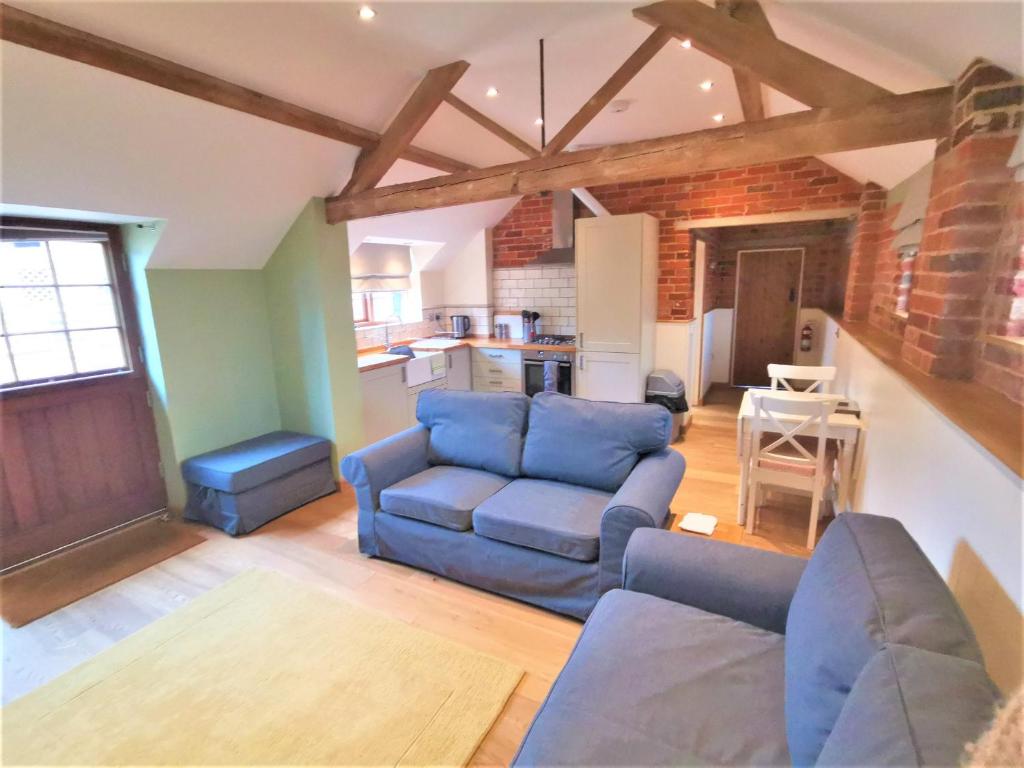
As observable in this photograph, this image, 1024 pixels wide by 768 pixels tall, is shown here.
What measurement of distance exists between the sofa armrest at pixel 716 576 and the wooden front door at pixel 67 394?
131 inches

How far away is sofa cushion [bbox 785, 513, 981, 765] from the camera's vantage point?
0.96m

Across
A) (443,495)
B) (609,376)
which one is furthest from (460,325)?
(443,495)

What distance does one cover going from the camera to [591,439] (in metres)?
2.53

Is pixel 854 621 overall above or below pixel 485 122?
below

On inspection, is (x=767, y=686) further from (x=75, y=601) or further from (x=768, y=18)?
(x=75, y=601)

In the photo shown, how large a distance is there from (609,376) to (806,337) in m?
3.40

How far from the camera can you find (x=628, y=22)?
234 centimetres

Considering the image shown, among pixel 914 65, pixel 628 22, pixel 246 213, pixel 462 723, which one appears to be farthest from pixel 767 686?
pixel 246 213

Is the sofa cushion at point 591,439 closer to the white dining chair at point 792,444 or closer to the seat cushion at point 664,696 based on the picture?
the white dining chair at point 792,444

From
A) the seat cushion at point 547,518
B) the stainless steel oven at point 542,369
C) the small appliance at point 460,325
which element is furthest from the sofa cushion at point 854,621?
the small appliance at point 460,325

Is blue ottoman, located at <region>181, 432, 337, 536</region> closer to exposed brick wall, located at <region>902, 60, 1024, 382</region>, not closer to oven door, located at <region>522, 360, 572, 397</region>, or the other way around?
oven door, located at <region>522, 360, 572, 397</region>

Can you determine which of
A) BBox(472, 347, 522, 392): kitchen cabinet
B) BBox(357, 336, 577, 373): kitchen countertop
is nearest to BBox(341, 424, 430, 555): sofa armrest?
BBox(357, 336, 577, 373): kitchen countertop

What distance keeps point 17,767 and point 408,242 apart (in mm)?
4377

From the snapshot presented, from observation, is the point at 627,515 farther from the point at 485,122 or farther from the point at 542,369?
the point at 542,369
